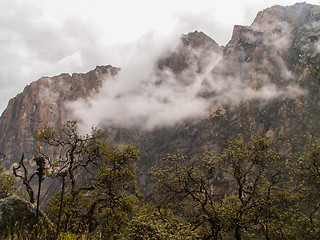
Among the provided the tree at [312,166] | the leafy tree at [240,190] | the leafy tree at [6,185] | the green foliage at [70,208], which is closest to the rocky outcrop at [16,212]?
the green foliage at [70,208]

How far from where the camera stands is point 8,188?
2875 cm

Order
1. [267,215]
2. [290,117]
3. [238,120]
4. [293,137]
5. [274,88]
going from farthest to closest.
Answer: [238,120]
[274,88]
[290,117]
[293,137]
[267,215]

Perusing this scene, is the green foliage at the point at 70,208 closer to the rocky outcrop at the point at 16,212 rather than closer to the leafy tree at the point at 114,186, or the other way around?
the leafy tree at the point at 114,186

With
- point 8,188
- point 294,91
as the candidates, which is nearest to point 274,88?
point 294,91

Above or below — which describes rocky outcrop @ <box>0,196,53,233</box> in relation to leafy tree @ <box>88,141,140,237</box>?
below

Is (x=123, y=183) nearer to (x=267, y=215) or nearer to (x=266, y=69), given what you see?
(x=267, y=215)

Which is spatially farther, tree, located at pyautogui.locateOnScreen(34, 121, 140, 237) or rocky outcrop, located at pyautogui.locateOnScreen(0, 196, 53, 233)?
tree, located at pyautogui.locateOnScreen(34, 121, 140, 237)

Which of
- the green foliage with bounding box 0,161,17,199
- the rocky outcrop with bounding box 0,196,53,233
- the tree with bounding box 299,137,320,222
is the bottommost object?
the rocky outcrop with bounding box 0,196,53,233

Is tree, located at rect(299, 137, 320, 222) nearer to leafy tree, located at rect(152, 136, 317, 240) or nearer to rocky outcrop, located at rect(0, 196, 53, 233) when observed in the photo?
leafy tree, located at rect(152, 136, 317, 240)

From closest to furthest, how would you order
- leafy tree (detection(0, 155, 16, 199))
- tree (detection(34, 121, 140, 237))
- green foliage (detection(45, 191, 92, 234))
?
Answer: green foliage (detection(45, 191, 92, 234)), tree (detection(34, 121, 140, 237)), leafy tree (detection(0, 155, 16, 199))

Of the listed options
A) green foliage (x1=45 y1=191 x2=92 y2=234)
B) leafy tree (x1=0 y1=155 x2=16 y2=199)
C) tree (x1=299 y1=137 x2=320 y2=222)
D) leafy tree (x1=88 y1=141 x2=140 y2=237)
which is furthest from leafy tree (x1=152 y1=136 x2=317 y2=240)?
leafy tree (x1=0 y1=155 x2=16 y2=199)

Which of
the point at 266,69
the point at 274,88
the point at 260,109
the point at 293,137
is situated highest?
the point at 266,69

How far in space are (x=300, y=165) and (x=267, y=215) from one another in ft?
18.8

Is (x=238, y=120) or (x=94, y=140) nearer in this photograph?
(x=94, y=140)
